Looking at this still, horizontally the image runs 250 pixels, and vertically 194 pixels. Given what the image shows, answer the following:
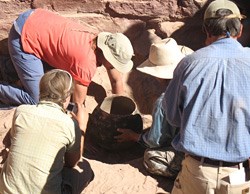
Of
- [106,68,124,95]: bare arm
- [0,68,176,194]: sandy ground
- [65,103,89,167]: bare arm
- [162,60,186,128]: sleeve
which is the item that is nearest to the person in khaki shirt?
[65,103,89,167]: bare arm

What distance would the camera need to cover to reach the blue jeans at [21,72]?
427 cm

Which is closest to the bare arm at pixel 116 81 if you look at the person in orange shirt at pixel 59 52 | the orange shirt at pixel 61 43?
the person in orange shirt at pixel 59 52

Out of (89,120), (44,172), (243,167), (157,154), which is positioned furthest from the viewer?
(89,120)

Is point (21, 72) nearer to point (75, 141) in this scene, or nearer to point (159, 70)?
point (159, 70)

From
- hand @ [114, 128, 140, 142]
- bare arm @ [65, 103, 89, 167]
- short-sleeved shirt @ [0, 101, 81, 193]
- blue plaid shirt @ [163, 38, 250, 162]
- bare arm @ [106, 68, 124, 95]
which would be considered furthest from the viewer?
bare arm @ [106, 68, 124, 95]

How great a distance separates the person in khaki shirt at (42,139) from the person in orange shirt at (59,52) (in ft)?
2.83

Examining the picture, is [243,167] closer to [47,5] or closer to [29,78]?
[29,78]

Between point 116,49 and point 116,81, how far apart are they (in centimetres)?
67

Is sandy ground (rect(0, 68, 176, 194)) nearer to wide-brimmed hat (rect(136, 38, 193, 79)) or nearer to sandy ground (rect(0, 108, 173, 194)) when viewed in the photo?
sandy ground (rect(0, 108, 173, 194))

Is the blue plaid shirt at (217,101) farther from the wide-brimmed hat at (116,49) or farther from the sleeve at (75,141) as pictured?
the wide-brimmed hat at (116,49)

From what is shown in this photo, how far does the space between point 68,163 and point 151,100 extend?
1853mm

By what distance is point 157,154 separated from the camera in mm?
3734

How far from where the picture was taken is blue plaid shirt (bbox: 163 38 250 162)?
244 centimetres

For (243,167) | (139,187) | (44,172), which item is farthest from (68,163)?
(243,167)
